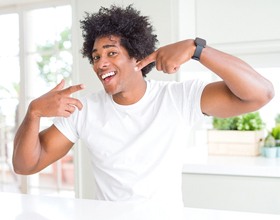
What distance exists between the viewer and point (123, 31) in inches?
65.2

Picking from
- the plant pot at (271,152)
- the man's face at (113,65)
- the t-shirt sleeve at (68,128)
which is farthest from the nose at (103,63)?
the plant pot at (271,152)

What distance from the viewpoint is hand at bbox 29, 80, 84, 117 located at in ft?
4.53

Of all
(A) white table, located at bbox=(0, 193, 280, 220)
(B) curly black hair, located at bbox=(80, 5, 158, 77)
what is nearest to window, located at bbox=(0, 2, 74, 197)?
(B) curly black hair, located at bbox=(80, 5, 158, 77)

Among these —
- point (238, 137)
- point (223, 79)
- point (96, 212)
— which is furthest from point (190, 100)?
point (238, 137)

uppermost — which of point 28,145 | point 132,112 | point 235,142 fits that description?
point 132,112

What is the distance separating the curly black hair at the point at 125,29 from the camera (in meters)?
1.64

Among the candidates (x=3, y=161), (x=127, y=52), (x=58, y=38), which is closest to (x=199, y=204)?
(x=127, y=52)

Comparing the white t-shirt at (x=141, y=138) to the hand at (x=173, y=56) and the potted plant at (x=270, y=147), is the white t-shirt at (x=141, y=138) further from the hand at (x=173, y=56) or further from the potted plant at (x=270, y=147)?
the potted plant at (x=270, y=147)

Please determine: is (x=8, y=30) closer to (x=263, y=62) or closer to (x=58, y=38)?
(x=58, y=38)

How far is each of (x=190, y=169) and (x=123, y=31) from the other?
1064 mm

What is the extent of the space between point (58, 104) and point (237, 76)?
2.10 feet

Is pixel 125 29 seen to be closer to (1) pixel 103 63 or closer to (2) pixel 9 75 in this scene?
(1) pixel 103 63

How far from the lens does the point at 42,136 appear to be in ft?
5.24

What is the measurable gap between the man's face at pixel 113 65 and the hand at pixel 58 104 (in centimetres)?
18
